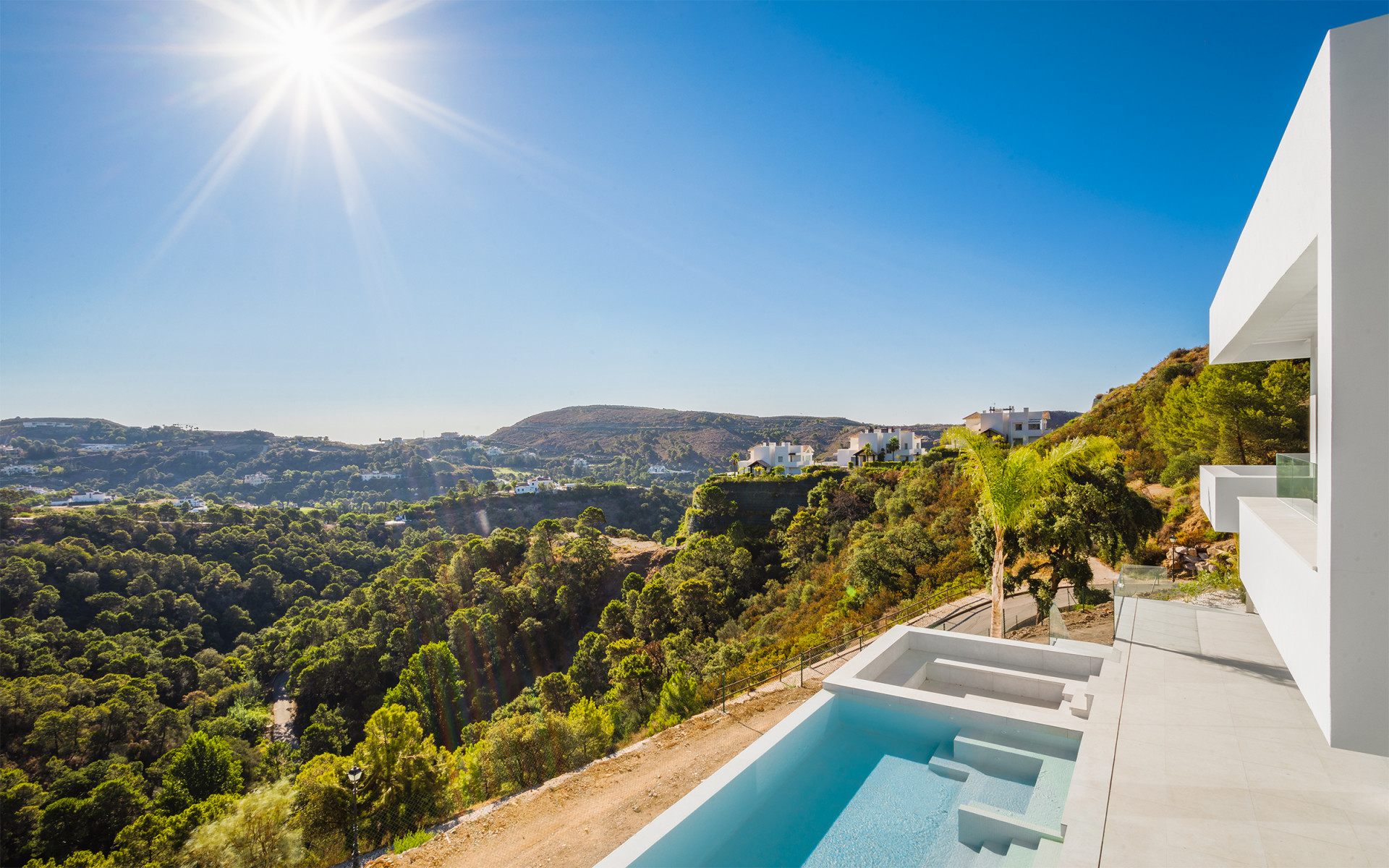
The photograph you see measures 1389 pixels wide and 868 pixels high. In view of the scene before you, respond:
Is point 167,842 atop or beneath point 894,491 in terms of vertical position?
beneath

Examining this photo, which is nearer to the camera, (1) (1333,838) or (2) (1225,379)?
(1) (1333,838)

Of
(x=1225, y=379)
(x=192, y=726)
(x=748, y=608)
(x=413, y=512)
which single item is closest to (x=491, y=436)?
(x=413, y=512)

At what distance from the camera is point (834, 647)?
11953 mm

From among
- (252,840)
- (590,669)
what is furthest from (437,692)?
(252,840)

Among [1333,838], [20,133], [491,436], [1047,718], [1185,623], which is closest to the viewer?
[1333,838]

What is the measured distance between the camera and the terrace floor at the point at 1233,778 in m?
4.13

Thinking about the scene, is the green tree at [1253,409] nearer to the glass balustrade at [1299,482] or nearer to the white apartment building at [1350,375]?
the glass balustrade at [1299,482]

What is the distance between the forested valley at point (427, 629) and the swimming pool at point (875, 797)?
407cm

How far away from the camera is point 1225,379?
51.8 feet

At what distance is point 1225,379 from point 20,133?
37.1m

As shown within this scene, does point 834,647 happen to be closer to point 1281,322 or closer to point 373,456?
point 1281,322

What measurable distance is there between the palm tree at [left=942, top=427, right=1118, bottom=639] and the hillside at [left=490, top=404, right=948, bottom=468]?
90753 mm

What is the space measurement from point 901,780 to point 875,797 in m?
0.48

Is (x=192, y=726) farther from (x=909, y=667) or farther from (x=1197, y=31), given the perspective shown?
(x=1197, y=31)
